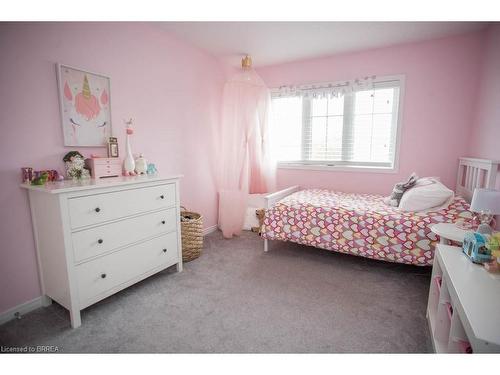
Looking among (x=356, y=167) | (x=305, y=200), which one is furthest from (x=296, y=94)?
(x=305, y=200)

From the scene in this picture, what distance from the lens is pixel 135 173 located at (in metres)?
2.30

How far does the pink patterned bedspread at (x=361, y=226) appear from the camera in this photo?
2.16 metres

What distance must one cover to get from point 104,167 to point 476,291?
7.94 ft

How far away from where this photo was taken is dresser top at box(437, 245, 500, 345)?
864mm

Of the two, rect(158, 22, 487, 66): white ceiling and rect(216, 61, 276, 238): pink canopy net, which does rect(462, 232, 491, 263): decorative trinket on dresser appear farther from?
rect(216, 61, 276, 238): pink canopy net

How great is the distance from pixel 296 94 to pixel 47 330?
3.59 m

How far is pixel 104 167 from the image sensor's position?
2059 millimetres

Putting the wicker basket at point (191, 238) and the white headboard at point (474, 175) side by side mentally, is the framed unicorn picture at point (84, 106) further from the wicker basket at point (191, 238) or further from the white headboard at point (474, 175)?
the white headboard at point (474, 175)

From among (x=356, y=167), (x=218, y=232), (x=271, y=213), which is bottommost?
(x=218, y=232)

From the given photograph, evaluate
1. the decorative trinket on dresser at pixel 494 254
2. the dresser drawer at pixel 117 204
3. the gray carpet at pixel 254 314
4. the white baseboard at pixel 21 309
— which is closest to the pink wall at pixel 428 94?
the gray carpet at pixel 254 314

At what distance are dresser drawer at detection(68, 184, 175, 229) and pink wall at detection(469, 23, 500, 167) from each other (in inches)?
110
